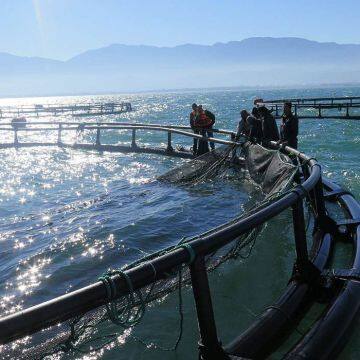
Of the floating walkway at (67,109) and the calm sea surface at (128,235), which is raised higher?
the floating walkway at (67,109)

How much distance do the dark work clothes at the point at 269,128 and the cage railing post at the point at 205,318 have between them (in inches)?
327

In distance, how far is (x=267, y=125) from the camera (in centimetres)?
1099

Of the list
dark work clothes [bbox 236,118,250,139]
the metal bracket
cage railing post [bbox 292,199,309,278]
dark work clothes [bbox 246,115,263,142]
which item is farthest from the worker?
cage railing post [bbox 292,199,309,278]

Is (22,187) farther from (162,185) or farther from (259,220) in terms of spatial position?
(259,220)

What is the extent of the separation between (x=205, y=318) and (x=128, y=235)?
5291mm

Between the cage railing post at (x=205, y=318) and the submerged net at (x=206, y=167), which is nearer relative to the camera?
the cage railing post at (x=205, y=318)

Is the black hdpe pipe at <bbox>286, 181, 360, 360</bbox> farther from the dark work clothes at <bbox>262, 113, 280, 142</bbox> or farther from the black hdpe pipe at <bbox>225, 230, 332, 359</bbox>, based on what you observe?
the dark work clothes at <bbox>262, 113, 280, 142</bbox>

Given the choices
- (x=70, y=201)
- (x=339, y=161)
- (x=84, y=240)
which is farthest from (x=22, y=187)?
(x=339, y=161)

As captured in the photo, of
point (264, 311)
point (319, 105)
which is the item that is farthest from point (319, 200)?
point (319, 105)

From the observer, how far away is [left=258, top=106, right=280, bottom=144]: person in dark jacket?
1093cm

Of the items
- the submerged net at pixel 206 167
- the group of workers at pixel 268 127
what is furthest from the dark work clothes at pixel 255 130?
the submerged net at pixel 206 167

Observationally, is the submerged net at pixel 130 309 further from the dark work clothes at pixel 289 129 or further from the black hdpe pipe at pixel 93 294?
the dark work clothes at pixel 289 129

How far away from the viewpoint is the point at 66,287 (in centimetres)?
601

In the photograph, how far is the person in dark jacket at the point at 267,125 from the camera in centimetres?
1093
